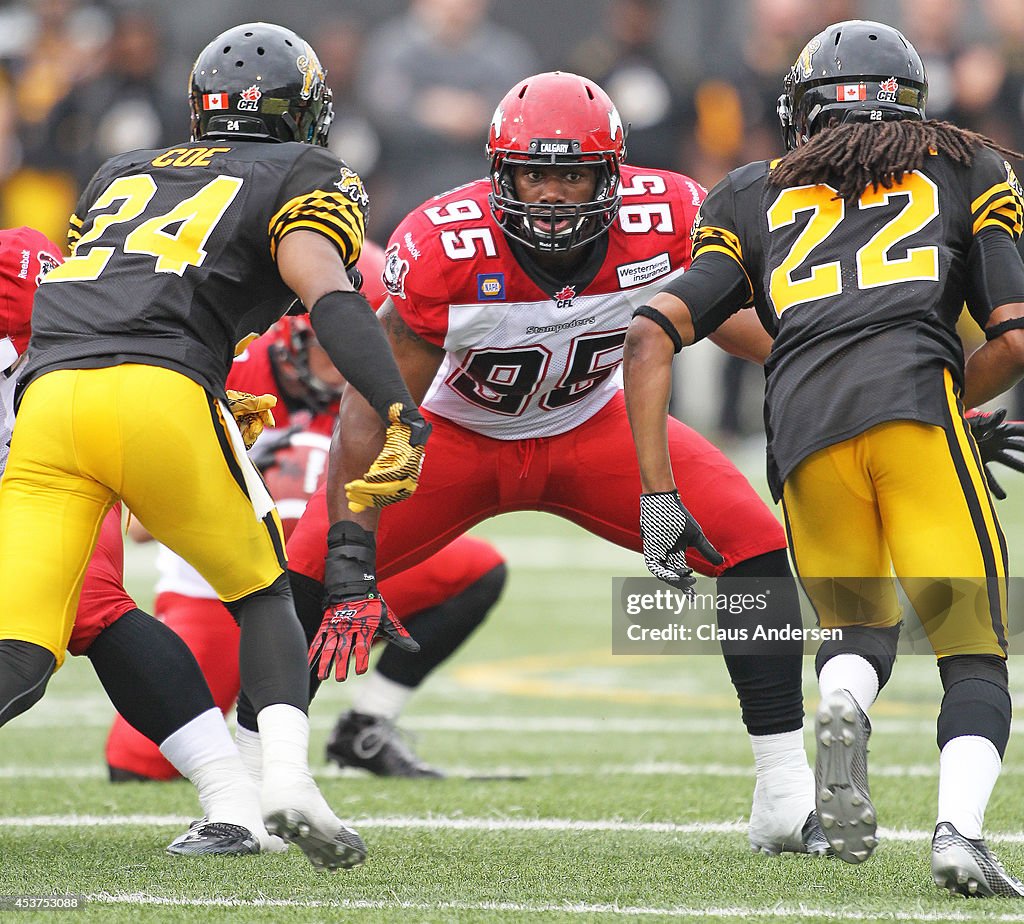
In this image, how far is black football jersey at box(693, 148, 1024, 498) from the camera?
340 centimetres

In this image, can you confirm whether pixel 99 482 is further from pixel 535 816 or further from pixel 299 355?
pixel 299 355

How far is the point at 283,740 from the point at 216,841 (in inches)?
20.5

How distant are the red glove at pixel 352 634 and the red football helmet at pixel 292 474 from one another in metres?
1.83

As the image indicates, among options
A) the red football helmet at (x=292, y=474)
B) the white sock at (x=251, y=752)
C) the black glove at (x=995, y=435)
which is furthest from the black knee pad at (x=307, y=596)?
the black glove at (x=995, y=435)

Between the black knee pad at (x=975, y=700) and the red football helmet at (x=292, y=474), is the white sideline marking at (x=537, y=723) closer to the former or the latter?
the red football helmet at (x=292, y=474)

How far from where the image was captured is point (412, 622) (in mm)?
5352

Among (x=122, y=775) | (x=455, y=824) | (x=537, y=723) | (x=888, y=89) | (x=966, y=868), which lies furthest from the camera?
(x=537, y=723)

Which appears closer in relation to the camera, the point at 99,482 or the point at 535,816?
the point at 99,482

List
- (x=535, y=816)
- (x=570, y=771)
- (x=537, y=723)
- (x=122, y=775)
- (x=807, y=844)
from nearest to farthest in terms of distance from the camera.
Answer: (x=807, y=844)
(x=535, y=816)
(x=122, y=775)
(x=570, y=771)
(x=537, y=723)

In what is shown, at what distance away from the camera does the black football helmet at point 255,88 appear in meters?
3.78

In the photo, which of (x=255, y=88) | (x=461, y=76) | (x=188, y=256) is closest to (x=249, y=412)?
(x=188, y=256)

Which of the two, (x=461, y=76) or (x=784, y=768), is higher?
(x=461, y=76)

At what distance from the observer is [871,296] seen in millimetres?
3443

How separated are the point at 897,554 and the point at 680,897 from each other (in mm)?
769
